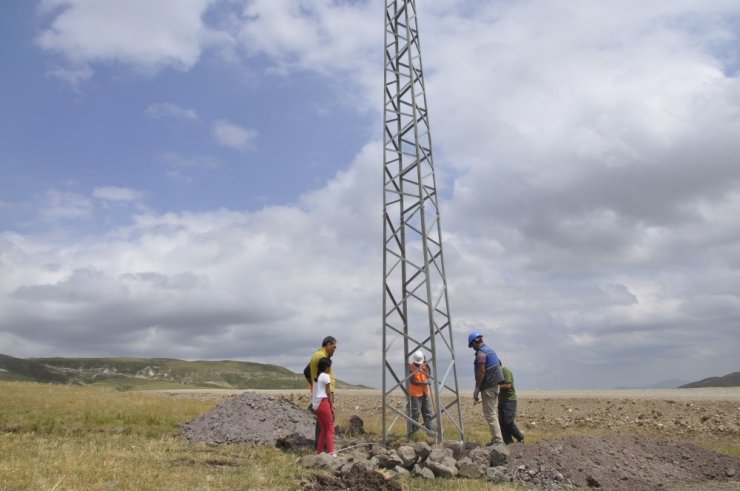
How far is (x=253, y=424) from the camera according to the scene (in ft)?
49.0

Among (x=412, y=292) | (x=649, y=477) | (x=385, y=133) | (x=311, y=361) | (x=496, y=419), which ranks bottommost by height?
(x=649, y=477)

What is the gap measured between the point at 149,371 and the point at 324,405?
143971mm

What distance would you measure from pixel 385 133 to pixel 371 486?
9300 mm

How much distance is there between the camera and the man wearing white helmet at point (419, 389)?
15.2 metres

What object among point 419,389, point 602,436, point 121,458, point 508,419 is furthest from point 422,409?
point 121,458

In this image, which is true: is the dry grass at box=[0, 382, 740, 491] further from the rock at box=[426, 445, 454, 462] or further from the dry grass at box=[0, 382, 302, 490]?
the rock at box=[426, 445, 454, 462]

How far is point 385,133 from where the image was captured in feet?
51.1

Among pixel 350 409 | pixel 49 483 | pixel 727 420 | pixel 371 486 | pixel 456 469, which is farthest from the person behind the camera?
pixel 350 409

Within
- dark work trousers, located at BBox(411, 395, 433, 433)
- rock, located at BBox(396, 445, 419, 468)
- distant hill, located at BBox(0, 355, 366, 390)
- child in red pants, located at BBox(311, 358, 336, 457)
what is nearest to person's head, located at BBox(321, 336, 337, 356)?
child in red pants, located at BBox(311, 358, 336, 457)

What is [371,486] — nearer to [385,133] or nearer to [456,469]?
[456,469]

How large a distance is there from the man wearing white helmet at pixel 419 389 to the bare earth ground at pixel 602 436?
2.43 m

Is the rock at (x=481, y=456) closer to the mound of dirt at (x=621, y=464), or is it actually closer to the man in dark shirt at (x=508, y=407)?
the mound of dirt at (x=621, y=464)

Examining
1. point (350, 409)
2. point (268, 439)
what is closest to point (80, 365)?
point (350, 409)

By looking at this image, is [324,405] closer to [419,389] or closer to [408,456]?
[408,456]
